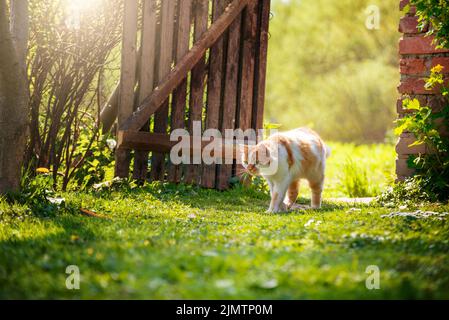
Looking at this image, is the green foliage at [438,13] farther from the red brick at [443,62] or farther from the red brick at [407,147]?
the red brick at [407,147]

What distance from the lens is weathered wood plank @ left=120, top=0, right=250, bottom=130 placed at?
6902 mm

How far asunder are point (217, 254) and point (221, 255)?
3cm

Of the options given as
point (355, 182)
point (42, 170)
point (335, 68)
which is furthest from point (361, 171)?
point (335, 68)

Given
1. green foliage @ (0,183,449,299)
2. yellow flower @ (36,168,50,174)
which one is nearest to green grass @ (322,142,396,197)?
green foliage @ (0,183,449,299)

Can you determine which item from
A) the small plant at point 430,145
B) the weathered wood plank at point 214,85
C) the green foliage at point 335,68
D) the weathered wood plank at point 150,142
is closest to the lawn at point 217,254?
the small plant at point 430,145

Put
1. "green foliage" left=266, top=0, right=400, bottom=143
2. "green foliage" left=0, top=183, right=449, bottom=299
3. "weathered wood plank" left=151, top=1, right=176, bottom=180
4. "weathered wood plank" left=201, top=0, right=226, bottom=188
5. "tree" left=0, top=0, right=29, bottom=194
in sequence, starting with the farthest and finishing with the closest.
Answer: "green foliage" left=266, top=0, right=400, bottom=143 < "weathered wood plank" left=201, top=0, right=226, bottom=188 < "weathered wood plank" left=151, top=1, right=176, bottom=180 < "tree" left=0, top=0, right=29, bottom=194 < "green foliage" left=0, top=183, right=449, bottom=299

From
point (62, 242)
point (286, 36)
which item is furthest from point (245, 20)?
point (286, 36)

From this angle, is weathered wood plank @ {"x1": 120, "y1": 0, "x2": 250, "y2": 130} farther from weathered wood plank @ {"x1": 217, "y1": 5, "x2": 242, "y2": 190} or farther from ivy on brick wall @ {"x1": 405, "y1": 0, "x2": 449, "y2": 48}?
ivy on brick wall @ {"x1": 405, "y1": 0, "x2": 449, "y2": 48}

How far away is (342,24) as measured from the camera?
1883cm

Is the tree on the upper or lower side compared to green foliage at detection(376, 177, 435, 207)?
upper

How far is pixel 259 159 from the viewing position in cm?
589

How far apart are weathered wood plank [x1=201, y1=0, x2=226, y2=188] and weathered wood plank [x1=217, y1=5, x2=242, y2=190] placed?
0.37 feet

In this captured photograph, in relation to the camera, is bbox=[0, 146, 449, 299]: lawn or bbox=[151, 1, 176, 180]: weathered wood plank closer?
bbox=[0, 146, 449, 299]: lawn

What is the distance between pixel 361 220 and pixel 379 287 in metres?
1.95
